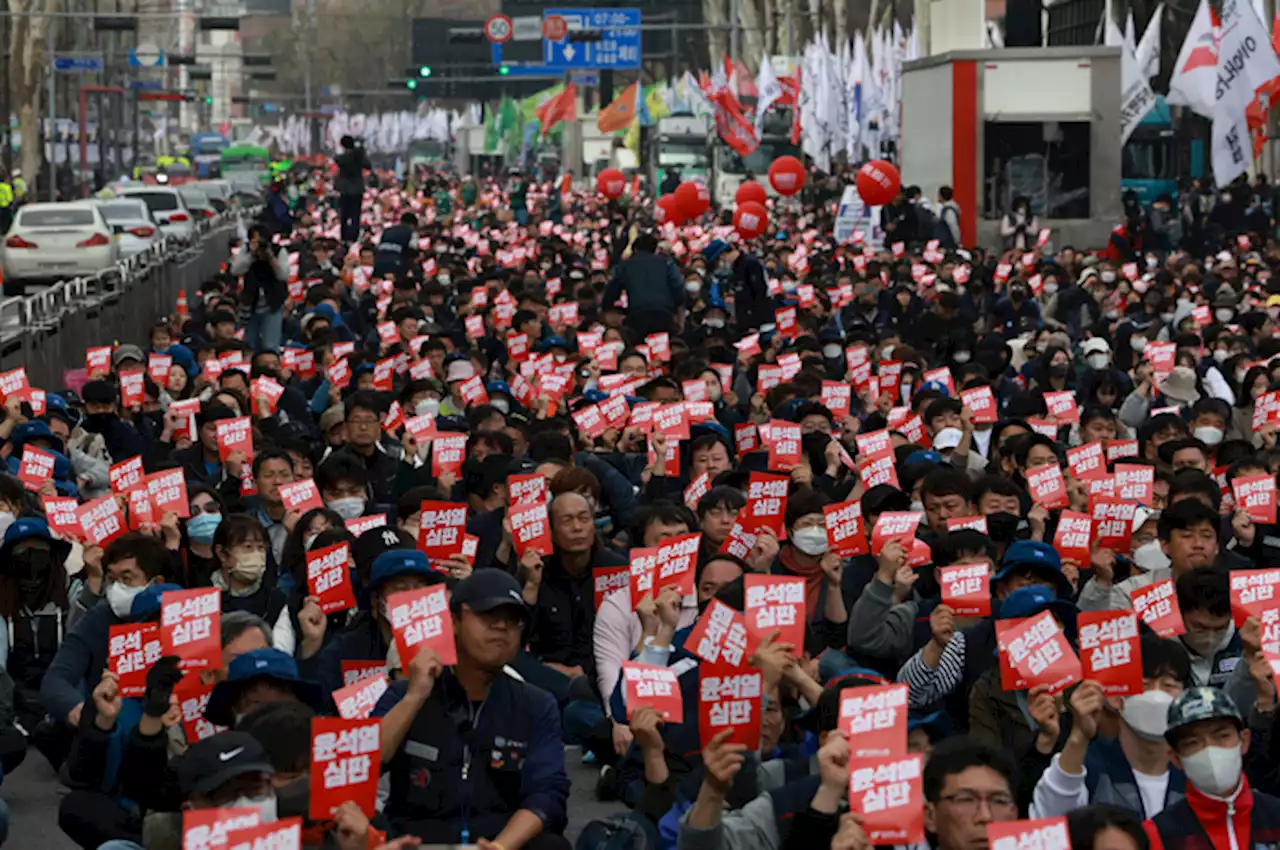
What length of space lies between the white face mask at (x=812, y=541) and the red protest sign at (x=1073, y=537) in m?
0.92

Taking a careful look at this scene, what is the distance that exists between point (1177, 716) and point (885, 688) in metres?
0.89

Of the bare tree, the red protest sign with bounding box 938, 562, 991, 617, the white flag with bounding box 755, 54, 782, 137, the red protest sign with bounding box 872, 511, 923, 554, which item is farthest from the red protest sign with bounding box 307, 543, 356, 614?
the bare tree

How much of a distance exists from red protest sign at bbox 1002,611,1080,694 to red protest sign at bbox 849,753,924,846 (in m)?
1.58

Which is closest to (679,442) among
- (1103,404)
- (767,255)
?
(1103,404)

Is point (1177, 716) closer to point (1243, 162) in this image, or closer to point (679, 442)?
point (679, 442)

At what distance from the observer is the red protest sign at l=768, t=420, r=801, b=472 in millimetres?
13680

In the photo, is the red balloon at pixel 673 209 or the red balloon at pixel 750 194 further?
the red balloon at pixel 750 194

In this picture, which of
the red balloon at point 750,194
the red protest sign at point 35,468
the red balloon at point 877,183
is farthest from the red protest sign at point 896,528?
the red balloon at point 750,194

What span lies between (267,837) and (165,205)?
151 ft

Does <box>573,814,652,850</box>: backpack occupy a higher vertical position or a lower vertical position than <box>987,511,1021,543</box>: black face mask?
lower

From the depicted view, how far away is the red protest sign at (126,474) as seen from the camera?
487 inches

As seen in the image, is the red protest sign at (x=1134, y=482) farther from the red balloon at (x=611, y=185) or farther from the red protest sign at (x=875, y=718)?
the red balloon at (x=611, y=185)

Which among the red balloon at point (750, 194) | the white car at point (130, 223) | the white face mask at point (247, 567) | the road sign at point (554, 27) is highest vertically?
the road sign at point (554, 27)

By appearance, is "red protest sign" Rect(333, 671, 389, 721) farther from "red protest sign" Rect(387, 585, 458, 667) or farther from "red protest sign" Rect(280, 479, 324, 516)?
"red protest sign" Rect(280, 479, 324, 516)
